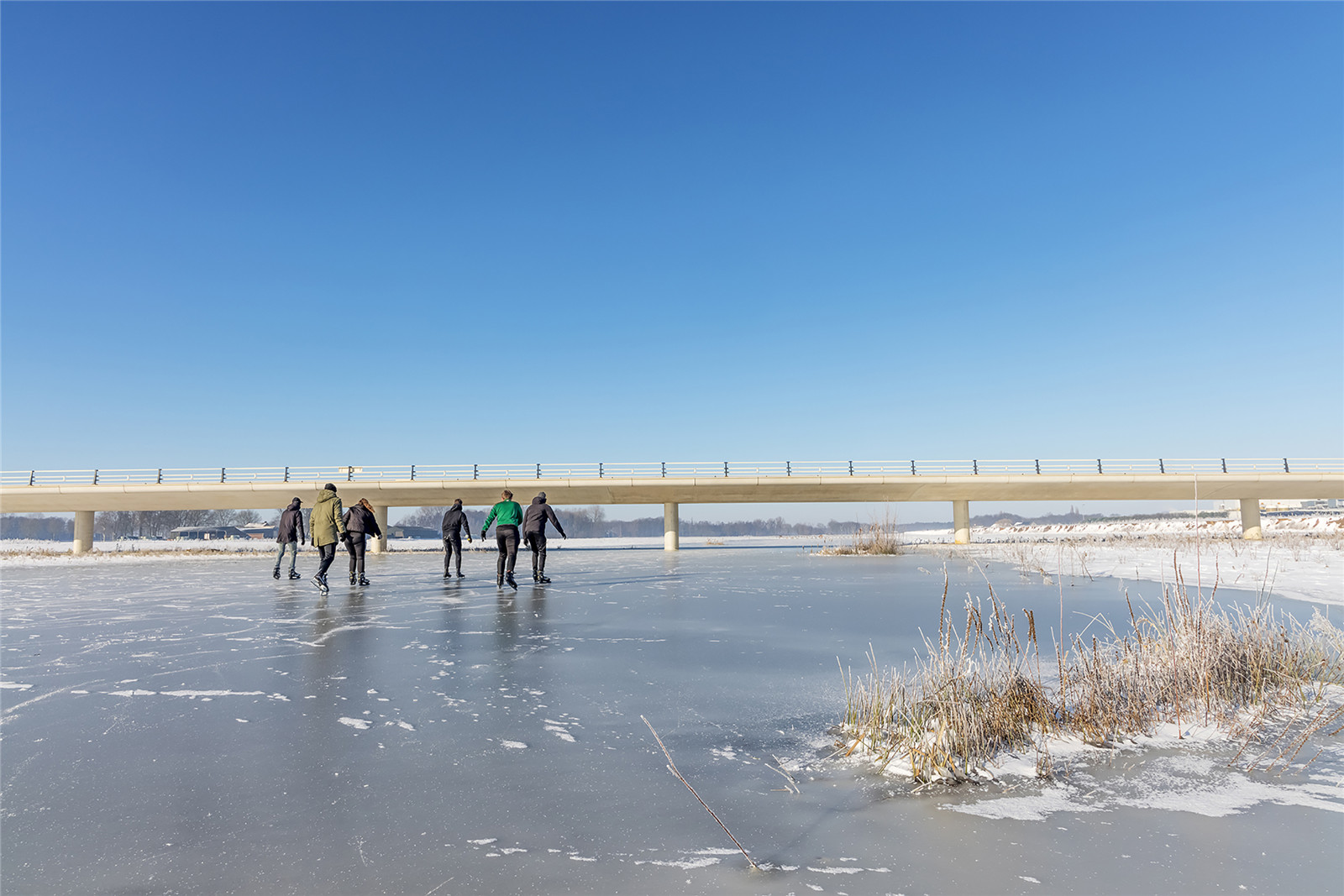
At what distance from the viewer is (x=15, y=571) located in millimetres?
20578

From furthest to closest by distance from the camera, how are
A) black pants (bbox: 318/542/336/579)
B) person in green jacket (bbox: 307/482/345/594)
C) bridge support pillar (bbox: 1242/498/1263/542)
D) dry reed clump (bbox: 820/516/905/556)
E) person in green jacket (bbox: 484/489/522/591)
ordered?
bridge support pillar (bbox: 1242/498/1263/542) → dry reed clump (bbox: 820/516/905/556) → person in green jacket (bbox: 307/482/345/594) → person in green jacket (bbox: 484/489/522/591) → black pants (bbox: 318/542/336/579)

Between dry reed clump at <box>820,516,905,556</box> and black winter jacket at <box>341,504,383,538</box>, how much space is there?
15534 mm

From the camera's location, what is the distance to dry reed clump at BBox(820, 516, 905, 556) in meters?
23.8

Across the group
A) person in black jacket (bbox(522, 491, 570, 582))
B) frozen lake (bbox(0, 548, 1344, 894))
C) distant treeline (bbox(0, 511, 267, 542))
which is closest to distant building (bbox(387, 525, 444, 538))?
distant treeline (bbox(0, 511, 267, 542))

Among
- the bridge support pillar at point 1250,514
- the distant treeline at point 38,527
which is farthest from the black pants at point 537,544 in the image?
the distant treeline at point 38,527

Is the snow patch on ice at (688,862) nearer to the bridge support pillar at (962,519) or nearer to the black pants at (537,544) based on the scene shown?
the black pants at (537,544)

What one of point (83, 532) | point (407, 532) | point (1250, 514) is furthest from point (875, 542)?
point (407, 532)

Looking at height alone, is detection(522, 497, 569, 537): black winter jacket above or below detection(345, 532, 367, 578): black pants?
above

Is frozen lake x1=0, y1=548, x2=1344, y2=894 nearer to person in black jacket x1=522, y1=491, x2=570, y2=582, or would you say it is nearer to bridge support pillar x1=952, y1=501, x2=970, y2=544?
person in black jacket x1=522, y1=491, x2=570, y2=582

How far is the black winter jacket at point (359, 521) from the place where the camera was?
44.1ft

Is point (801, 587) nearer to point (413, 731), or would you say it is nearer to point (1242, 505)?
point (413, 731)

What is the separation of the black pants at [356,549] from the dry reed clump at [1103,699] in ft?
37.2

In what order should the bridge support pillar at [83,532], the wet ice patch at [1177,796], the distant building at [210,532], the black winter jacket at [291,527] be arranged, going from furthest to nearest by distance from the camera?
the distant building at [210,532] < the bridge support pillar at [83,532] < the black winter jacket at [291,527] < the wet ice patch at [1177,796]

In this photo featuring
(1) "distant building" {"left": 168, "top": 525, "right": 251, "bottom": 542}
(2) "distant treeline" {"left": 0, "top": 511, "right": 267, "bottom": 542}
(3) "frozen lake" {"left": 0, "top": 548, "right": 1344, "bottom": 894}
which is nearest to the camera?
(3) "frozen lake" {"left": 0, "top": 548, "right": 1344, "bottom": 894}
